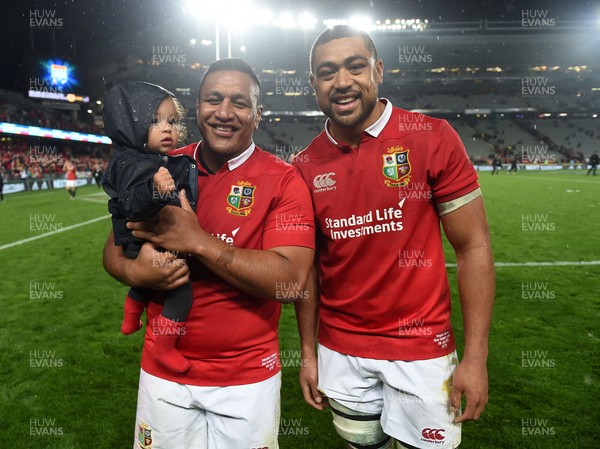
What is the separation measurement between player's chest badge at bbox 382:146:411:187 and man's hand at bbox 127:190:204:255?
0.84 m

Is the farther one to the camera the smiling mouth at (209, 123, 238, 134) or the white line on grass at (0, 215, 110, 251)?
the white line on grass at (0, 215, 110, 251)

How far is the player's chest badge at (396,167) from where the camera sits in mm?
1957

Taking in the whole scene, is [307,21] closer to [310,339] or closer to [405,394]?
[310,339]

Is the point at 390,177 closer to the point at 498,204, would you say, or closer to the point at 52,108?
the point at 498,204

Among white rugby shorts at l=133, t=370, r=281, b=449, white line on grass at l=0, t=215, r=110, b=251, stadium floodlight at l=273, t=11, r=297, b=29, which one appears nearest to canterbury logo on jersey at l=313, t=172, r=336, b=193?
white rugby shorts at l=133, t=370, r=281, b=449

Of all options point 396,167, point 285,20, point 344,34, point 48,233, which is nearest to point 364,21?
point 285,20

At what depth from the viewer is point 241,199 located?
1.85 m

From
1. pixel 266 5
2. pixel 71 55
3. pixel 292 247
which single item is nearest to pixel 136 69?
pixel 71 55

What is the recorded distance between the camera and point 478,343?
6.09 ft

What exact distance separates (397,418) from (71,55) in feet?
164

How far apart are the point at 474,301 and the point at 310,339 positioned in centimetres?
77

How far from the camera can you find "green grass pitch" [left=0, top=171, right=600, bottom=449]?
10.5 ft

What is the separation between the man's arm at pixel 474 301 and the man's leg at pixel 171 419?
107 cm

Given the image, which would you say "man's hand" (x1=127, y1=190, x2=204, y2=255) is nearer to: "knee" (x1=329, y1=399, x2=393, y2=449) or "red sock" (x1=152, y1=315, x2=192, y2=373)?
"red sock" (x1=152, y1=315, x2=192, y2=373)
